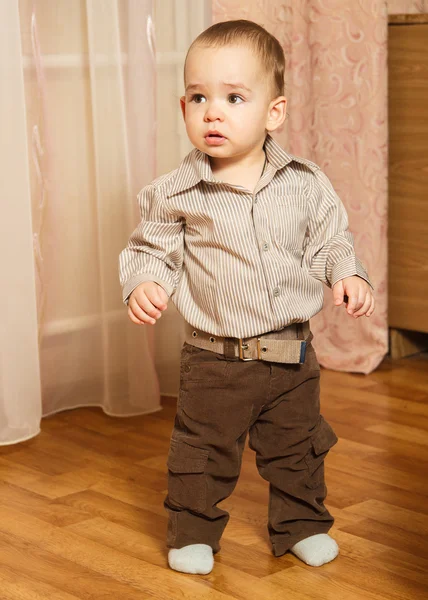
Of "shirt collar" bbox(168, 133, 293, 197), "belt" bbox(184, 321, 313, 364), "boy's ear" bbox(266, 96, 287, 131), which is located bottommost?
"belt" bbox(184, 321, 313, 364)

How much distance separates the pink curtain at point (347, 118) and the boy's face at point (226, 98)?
1111mm

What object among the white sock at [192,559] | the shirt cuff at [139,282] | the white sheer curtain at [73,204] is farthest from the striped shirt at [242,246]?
the white sheer curtain at [73,204]

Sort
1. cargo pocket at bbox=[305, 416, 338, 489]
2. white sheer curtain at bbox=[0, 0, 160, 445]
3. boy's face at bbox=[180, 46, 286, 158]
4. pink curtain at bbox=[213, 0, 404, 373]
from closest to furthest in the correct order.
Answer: boy's face at bbox=[180, 46, 286, 158]
cargo pocket at bbox=[305, 416, 338, 489]
white sheer curtain at bbox=[0, 0, 160, 445]
pink curtain at bbox=[213, 0, 404, 373]

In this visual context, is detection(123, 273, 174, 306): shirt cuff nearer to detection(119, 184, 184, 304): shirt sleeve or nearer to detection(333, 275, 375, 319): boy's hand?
detection(119, 184, 184, 304): shirt sleeve

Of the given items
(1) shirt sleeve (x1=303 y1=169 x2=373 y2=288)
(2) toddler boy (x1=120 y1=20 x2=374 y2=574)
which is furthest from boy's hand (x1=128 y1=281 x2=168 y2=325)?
(1) shirt sleeve (x1=303 y1=169 x2=373 y2=288)

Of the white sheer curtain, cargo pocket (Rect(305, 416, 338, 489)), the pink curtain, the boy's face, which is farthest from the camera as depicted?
the pink curtain

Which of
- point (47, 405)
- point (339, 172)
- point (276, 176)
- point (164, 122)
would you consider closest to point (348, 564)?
point (276, 176)

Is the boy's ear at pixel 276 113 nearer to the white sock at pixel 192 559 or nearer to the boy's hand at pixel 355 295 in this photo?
the boy's hand at pixel 355 295

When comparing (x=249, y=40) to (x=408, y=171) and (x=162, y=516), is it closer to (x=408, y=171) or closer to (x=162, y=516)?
(x=162, y=516)

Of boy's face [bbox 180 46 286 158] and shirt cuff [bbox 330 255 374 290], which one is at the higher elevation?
boy's face [bbox 180 46 286 158]

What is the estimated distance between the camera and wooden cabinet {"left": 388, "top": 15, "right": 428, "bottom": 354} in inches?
96.5

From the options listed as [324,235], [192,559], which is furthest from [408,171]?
[192,559]

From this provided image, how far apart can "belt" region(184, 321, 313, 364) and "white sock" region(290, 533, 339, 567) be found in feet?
0.87

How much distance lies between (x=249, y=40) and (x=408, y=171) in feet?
4.21
